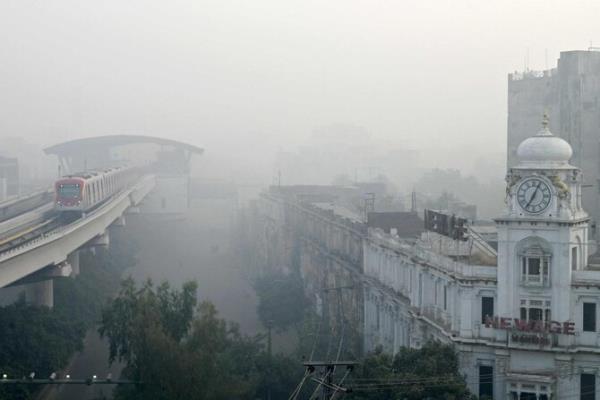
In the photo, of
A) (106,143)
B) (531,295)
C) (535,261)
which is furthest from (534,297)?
(106,143)

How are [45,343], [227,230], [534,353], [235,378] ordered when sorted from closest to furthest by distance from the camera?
[534,353] < [235,378] < [45,343] < [227,230]

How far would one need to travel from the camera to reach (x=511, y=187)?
85.7ft

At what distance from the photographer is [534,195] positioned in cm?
2580

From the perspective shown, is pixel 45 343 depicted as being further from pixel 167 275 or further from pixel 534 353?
pixel 167 275

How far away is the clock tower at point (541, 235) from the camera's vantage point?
25.4m

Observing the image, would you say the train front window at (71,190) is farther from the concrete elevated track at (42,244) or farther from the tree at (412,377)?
the tree at (412,377)

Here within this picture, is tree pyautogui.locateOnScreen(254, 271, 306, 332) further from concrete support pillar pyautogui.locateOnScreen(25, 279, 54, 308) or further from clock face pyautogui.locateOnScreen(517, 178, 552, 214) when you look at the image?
clock face pyautogui.locateOnScreen(517, 178, 552, 214)

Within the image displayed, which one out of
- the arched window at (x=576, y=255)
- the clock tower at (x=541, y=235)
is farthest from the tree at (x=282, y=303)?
the arched window at (x=576, y=255)

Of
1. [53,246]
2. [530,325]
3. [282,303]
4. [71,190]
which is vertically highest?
[71,190]

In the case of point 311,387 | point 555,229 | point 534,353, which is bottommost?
point 311,387

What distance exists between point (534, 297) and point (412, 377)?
3949mm

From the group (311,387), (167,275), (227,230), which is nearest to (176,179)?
(227,230)

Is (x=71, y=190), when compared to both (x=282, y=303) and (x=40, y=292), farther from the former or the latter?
(x=282, y=303)

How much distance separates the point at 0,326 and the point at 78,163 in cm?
9071
